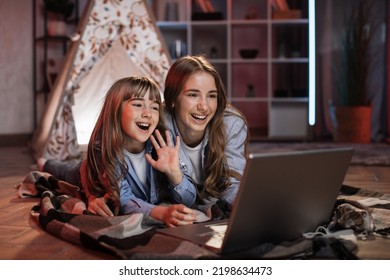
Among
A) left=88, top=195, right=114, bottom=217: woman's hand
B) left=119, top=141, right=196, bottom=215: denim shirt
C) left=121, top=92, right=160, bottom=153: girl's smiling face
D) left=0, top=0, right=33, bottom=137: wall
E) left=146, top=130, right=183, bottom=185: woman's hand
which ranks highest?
left=0, top=0, right=33, bottom=137: wall

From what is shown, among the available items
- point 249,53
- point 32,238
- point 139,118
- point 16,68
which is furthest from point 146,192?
point 249,53

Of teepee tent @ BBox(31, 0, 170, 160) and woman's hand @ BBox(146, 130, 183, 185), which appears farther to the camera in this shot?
teepee tent @ BBox(31, 0, 170, 160)

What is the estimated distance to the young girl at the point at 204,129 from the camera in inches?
60.0

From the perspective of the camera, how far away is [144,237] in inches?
47.9

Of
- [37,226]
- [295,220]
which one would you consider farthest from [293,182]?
[37,226]

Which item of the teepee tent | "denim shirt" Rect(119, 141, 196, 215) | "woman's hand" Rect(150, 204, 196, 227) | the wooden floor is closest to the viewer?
the wooden floor

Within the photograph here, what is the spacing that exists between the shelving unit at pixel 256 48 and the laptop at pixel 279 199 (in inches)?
127

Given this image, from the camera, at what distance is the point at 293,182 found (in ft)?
3.56

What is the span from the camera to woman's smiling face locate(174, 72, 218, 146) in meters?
1.52

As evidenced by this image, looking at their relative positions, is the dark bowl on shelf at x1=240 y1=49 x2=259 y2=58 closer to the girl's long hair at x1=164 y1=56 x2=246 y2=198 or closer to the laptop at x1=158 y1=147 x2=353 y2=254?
the girl's long hair at x1=164 y1=56 x2=246 y2=198

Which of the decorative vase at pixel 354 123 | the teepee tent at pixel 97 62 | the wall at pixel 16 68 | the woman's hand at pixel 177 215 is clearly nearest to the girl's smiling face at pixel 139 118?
the woman's hand at pixel 177 215

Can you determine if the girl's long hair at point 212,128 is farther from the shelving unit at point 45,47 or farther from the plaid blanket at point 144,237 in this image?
the shelving unit at point 45,47

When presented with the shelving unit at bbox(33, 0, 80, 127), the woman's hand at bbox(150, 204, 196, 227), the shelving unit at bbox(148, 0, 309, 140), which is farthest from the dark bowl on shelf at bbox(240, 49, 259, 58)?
the woman's hand at bbox(150, 204, 196, 227)

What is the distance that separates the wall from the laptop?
3280mm
